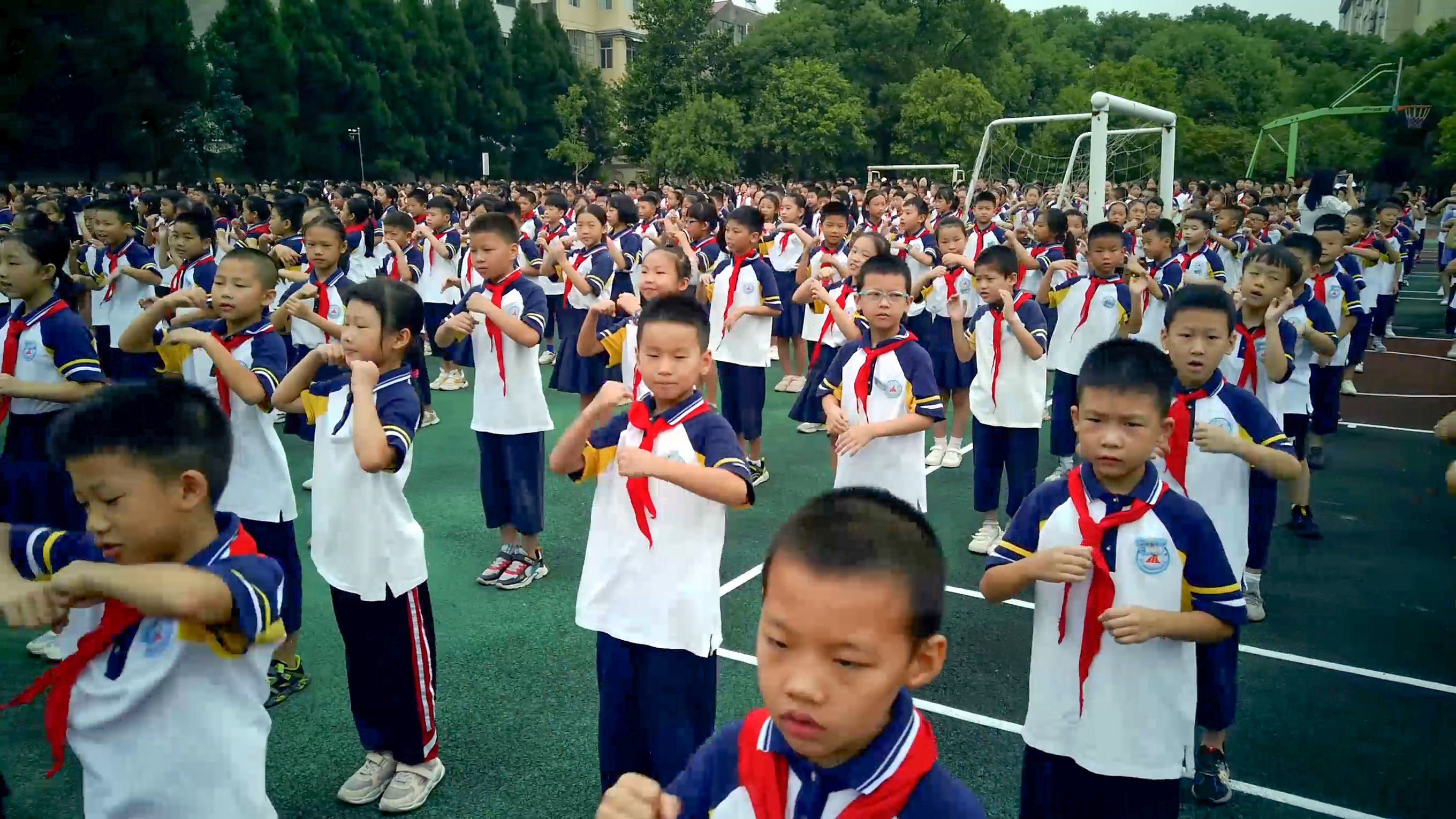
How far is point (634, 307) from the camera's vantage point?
13.0 ft

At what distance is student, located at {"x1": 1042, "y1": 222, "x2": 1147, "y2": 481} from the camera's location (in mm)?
6512

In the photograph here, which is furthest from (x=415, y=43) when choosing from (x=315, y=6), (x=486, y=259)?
(x=486, y=259)

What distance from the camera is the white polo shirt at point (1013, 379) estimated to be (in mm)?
5516

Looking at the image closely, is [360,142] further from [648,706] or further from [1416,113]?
[648,706]

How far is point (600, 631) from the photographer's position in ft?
9.82

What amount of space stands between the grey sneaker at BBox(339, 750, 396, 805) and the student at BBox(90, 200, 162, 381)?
3874mm

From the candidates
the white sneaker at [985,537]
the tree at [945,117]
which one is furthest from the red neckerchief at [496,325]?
the tree at [945,117]

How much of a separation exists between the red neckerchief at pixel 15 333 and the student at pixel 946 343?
460 centimetres

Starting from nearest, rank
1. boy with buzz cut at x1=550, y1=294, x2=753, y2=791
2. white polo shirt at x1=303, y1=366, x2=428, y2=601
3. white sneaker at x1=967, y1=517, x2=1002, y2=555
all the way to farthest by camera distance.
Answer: boy with buzz cut at x1=550, y1=294, x2=753, y2=791 → white polo shirt at x1=303, y1=366, x2=428, y2=601 → white sneaker at x1=967, y1=517, x2=1002, y2=555

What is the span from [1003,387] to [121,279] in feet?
19.3

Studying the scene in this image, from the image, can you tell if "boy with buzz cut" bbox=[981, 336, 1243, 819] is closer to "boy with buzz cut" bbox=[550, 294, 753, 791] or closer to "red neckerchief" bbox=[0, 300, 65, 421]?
"boy with buzz cut" bbox=[550, 294, 753, 791]

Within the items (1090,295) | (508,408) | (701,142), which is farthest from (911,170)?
(508,408)

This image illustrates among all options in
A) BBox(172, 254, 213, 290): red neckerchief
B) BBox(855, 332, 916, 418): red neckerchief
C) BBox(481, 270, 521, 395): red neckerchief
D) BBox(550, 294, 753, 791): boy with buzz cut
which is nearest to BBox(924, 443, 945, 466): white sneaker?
BBox(855, 332, 916, 418): red neckerchief

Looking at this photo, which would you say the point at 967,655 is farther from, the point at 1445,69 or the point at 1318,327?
the point at 1445,69
